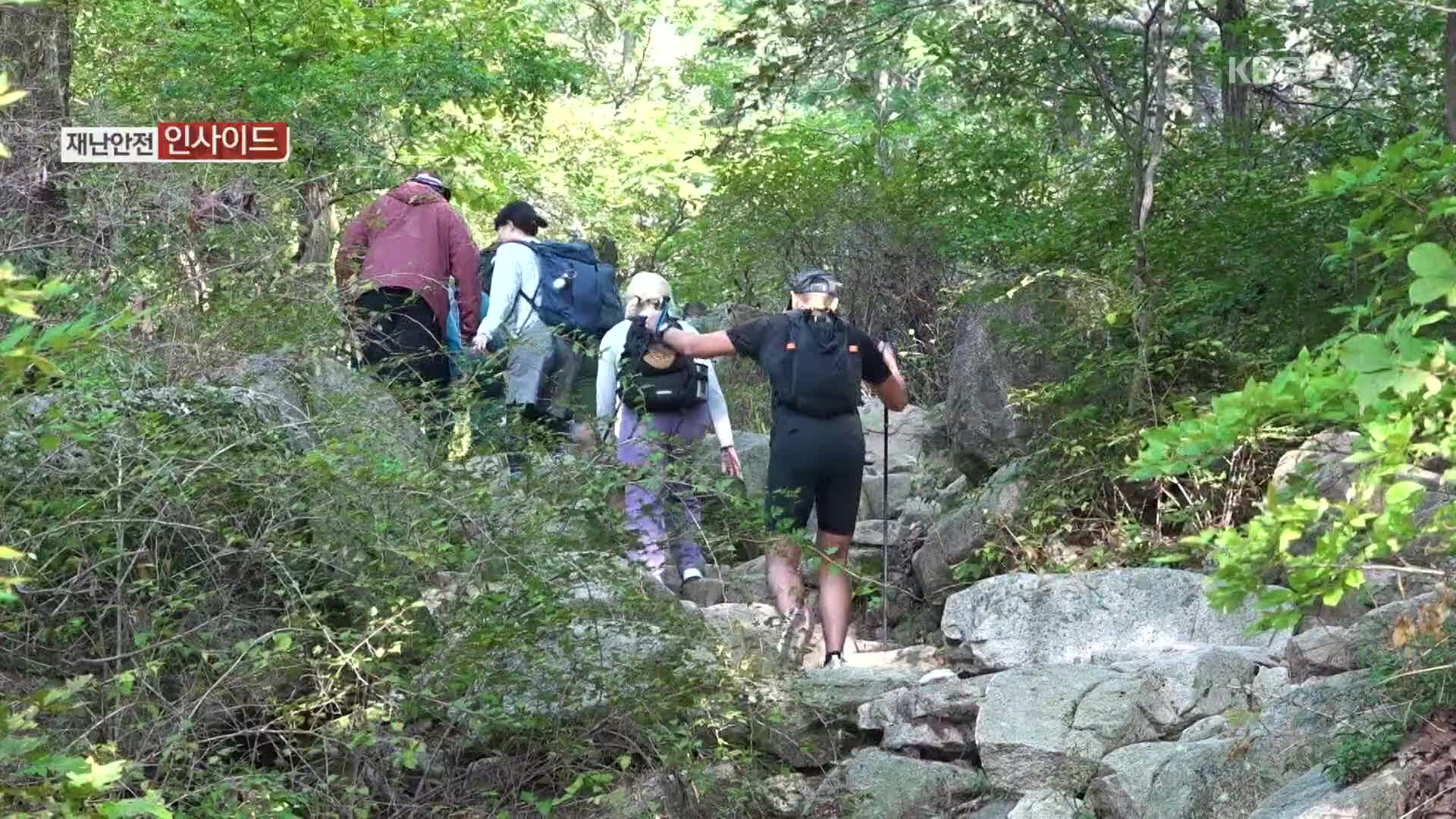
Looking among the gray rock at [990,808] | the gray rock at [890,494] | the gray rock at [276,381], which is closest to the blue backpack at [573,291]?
the gray rock at [890,494]

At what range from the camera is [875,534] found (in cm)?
1090

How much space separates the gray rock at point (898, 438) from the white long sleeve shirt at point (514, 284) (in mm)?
3456

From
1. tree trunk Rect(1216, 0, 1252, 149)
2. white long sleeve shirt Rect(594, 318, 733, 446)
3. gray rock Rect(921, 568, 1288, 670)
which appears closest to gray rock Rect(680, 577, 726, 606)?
white long sleeve shirt Rect(594, 318, 733, 446)

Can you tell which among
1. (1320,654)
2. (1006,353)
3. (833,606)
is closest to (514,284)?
(833,606)

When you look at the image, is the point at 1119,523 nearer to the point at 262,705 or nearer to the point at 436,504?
the point at 436,504

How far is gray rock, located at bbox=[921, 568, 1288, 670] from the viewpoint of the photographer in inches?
315

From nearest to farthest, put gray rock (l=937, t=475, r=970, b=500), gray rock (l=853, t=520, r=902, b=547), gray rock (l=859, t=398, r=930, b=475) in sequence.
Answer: gray rock (l=853, t=520, r=902, b=547) < gray rock (l=937, t=475, r=970, b=500) < gray rock (l=859, t=398, r=930, b=475)

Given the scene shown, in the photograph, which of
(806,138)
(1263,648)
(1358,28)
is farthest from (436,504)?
(806,138)

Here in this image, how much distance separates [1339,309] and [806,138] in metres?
10.3

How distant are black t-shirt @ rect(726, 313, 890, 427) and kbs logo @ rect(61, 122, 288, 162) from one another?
224cm

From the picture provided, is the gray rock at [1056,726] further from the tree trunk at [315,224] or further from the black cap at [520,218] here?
the black cap at [520,218]

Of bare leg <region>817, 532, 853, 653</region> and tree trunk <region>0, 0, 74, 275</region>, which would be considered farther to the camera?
bare leg <region>817, 532, 853, 653</region>

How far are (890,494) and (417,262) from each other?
4031 mm

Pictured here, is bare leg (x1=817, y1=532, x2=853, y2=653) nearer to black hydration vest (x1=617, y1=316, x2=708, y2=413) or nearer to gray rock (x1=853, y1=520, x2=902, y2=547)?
black hydration vest (x1=617, y1=316, x2=708, y2=413)
